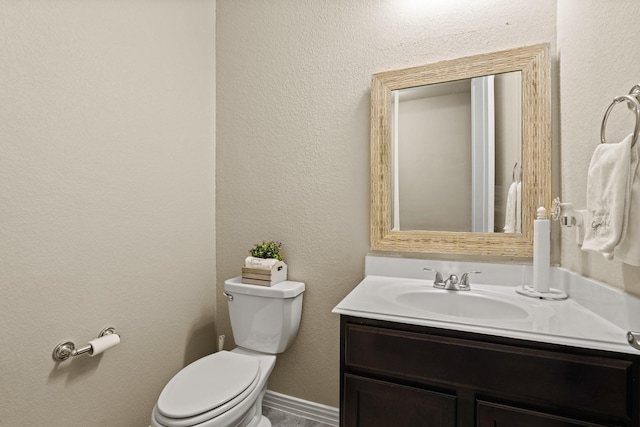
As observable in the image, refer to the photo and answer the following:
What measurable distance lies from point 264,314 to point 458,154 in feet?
3.88

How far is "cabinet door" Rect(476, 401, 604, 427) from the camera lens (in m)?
0.82

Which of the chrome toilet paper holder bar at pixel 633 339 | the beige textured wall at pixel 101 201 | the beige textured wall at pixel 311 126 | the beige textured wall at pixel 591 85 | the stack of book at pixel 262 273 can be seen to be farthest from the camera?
the stack of book at pixel 262 273

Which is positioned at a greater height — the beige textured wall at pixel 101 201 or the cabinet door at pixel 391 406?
the beige textured wall at pixel 101 201

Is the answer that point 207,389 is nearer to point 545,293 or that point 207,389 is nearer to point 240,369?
point 240,369

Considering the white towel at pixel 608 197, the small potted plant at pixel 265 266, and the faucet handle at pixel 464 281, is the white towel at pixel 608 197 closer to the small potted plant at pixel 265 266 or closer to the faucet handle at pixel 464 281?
the faucet handle at pixel 464 281

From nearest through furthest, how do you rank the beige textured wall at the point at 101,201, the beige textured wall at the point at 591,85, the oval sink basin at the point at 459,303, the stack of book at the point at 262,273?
the beige textured wall at the point at 591,85, the beige textured wall at the point at 101,201, the oval sink basin at the point at 459,303, the stack of book at the point at 262,273

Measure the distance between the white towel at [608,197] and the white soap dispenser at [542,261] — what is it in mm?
222

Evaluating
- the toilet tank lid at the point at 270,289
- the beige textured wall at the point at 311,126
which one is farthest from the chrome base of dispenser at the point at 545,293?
the toilet tank lid at the point at 270,289

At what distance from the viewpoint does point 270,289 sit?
1.55 metres

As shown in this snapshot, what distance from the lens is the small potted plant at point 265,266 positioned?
1.61 m

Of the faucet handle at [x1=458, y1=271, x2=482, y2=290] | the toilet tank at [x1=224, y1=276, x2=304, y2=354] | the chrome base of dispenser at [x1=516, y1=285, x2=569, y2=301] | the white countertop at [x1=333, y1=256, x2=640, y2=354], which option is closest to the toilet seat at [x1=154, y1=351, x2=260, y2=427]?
the toilet tank at [x1=224, y1=276, x2=304, y2=354]

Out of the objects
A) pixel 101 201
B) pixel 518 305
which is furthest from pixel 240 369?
pixel 518 305

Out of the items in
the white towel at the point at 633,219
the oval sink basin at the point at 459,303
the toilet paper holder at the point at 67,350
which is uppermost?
the white towel at the point at 633,219

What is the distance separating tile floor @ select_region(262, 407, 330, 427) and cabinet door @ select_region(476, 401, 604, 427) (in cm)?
101
